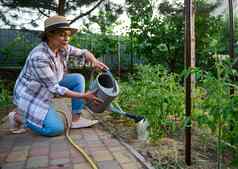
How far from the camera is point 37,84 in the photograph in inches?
97.0

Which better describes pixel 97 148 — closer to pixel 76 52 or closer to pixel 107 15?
pixel 76 52

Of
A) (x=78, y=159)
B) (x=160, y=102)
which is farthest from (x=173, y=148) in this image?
(x=78, y=159)

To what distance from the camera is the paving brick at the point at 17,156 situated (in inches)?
76.5

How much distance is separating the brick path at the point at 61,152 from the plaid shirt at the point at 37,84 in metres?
0.22

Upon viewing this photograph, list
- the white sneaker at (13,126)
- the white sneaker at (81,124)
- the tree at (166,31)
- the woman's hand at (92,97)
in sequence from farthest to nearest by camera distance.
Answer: the tree at (166,31) < the white sneaker at (81,124) < the white sneaker at (13,126) < the woman's hand at (92,97)

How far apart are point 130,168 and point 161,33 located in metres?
4.60

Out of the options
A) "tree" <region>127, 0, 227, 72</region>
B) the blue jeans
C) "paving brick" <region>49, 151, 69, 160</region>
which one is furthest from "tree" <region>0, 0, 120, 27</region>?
"paving brick" <region>49, 151, 69, 160</region>

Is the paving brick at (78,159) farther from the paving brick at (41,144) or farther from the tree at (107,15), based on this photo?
the tree at (107,15)

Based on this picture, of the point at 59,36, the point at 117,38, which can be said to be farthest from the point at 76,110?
the point at 117,38

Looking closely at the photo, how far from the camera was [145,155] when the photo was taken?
76.7 inches

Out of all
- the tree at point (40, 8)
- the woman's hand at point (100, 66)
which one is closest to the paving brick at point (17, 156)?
the woman's hand at point (100, 66)

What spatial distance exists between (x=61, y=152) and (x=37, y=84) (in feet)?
2.28

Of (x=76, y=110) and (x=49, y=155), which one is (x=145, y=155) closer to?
(x=49, y=155)

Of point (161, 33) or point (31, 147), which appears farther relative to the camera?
point (161, 33)
